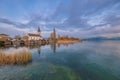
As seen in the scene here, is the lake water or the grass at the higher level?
the grass

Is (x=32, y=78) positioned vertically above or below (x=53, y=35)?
below

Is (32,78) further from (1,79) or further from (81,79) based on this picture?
(81,79)

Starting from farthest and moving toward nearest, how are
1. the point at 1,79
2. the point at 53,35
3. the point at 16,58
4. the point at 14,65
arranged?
the point at 53,35
the point at 16,58
the point at 14,65
the point at 1,79

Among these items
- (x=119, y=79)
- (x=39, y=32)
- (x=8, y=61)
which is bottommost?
(x=119, y=79)

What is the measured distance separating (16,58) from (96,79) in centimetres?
1171

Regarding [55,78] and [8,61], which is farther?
[8,61]

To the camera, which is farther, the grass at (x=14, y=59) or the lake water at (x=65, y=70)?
the grass at (x=14, y=59)

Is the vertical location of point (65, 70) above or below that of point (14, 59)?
below

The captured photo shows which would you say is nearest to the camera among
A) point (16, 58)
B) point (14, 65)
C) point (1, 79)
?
point (1, 79)

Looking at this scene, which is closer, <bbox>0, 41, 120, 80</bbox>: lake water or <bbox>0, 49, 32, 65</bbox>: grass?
<bbox>0, 41, 120, 80</bbox>: lake water

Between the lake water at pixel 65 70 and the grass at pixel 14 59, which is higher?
the grass at pixel 14 59

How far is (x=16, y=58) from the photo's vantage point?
17.2 m

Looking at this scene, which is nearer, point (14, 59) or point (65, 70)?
point (65, 70)

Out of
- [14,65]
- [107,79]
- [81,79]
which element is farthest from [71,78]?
[14,65]
